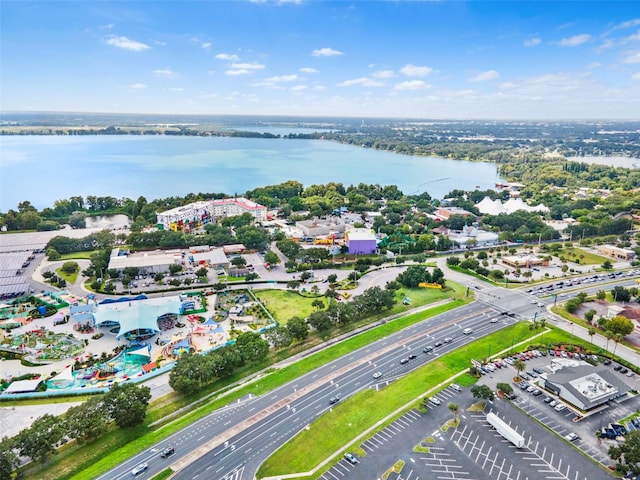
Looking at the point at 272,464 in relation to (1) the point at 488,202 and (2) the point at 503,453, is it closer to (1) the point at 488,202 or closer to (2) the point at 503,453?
(2) the point at 503,453

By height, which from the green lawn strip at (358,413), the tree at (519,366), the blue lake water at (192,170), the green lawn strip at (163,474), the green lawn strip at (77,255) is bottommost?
the green lawn strip at (358,413)

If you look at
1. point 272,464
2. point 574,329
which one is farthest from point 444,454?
point 574,329

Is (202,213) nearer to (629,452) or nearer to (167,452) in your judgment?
(167,452)

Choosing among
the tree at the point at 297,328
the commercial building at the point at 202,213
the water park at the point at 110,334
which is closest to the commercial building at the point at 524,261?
the tree at the point at 297,328

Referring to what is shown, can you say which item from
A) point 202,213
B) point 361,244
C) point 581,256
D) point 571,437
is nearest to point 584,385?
point 571,437

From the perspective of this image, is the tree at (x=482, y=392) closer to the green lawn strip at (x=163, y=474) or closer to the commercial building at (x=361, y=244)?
the green lawn strip at (x=163, y=474)

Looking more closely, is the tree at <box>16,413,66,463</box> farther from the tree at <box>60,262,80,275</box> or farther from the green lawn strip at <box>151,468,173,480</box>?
the tree at <box>60,262,80,275</box>
